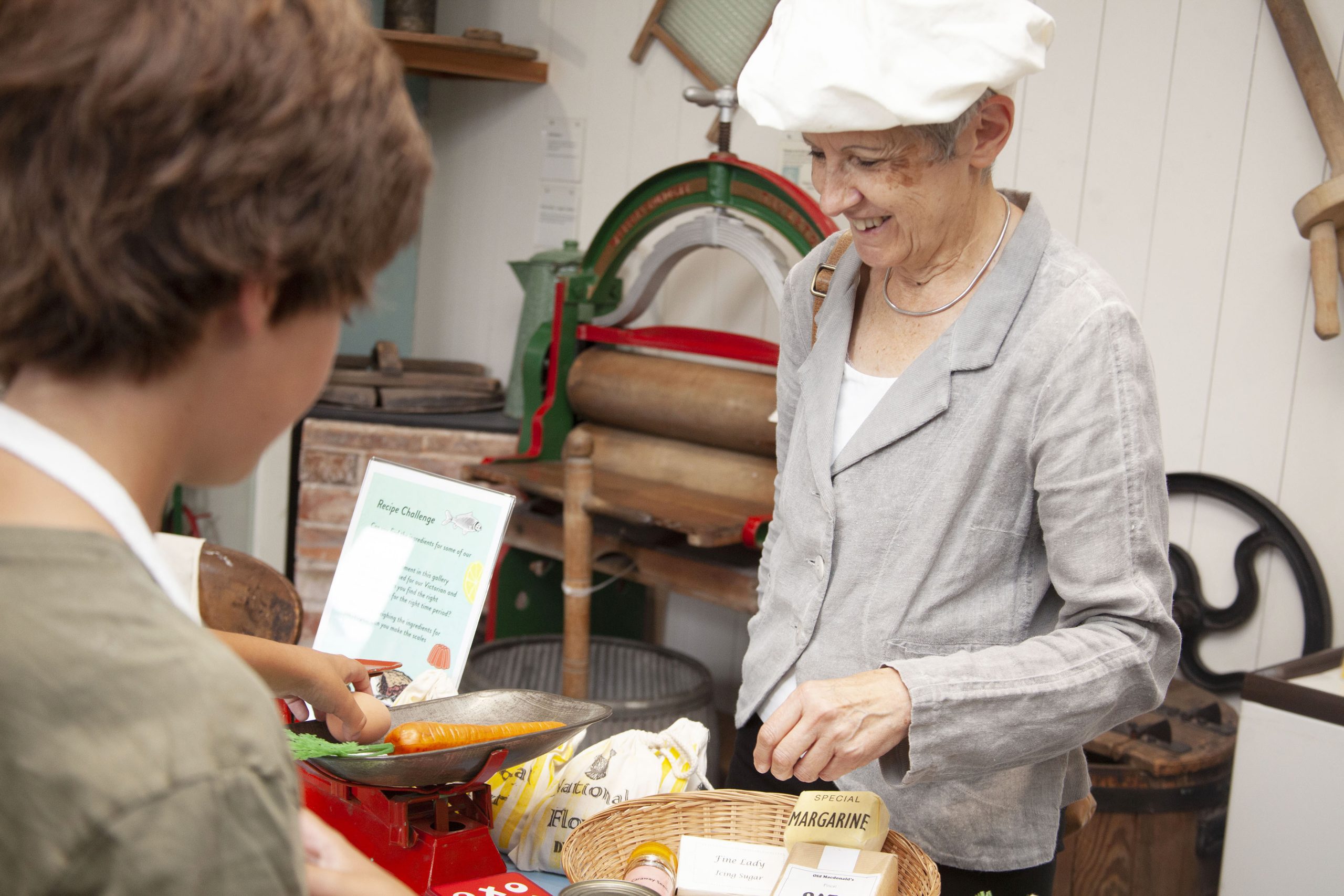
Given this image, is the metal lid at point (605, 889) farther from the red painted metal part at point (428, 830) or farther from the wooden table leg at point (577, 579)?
the wooden table leg at point (577, 579)

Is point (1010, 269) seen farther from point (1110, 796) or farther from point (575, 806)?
point (1110, 796)

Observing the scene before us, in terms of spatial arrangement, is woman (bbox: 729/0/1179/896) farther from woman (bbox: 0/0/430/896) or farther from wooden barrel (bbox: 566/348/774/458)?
wooden barrel (bbox: 566/348/774/458)

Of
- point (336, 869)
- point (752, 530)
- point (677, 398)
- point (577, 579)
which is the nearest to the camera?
point (336, 869)

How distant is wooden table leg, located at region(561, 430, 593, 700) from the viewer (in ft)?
7.84

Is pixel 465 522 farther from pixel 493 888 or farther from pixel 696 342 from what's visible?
pixel 696 342

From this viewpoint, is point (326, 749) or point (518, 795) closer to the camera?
point (326, 749)

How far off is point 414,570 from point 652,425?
135 centimetres

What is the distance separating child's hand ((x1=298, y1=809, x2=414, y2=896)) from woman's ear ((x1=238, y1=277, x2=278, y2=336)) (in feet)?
0.92

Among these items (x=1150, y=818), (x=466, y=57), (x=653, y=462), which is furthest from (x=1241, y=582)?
(x=466, y=57)

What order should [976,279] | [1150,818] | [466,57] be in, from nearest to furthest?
1. [976,279]
2. [1150,818]
3. [466,57]

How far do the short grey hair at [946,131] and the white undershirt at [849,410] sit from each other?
26 centimetres

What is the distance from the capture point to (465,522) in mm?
1547

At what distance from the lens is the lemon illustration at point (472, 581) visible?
151 centimetres

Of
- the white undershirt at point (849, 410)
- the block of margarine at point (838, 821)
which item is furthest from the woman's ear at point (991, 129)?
the block of margarine at point (838, 821)
